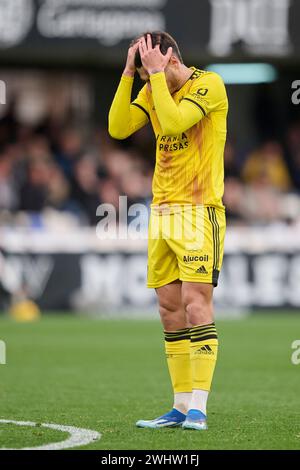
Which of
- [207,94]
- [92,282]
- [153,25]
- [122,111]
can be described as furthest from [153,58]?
[153,25]

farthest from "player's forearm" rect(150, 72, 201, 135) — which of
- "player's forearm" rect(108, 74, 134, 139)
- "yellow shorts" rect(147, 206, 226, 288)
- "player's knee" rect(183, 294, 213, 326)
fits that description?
"player's knee" rect(183, 294, 213, 326)

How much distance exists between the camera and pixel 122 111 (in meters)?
6.36

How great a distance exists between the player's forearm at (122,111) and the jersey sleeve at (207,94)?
404 millimetres

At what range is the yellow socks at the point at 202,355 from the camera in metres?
5.96

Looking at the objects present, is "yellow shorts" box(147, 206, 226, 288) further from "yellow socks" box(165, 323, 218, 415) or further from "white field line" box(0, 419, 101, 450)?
"white field line" box(0, 419, 101, 450)

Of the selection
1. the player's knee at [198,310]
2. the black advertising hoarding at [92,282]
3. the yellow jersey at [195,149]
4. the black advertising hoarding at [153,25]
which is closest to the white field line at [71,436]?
the player's knee at [198,310]

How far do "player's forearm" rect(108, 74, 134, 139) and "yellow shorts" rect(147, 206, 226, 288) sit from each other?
52 centimetres

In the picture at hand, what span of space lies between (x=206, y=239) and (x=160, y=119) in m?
0.73

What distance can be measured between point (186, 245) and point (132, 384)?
9.00ft

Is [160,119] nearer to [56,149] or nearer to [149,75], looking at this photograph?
[149,75]

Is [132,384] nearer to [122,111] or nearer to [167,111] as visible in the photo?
[122,111]

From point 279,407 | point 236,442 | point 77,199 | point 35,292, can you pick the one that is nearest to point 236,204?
point 77,199

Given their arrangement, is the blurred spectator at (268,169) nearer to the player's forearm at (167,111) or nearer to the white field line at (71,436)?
the player's forearm at (167,111)

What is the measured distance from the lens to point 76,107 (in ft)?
68.7
